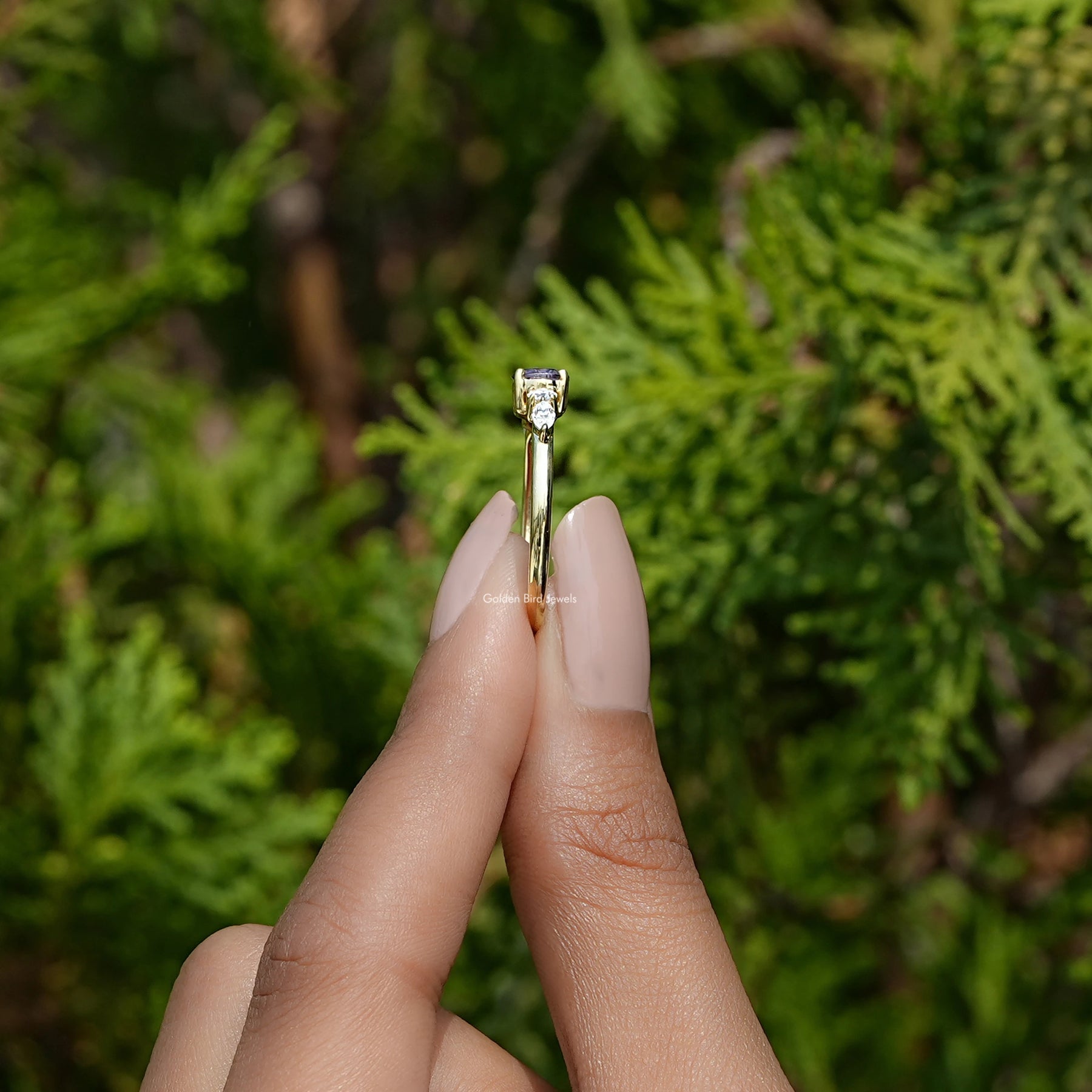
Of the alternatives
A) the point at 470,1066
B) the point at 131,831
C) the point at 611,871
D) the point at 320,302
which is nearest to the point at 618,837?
the point at 611,871

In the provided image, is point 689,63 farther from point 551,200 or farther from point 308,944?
point 308,944

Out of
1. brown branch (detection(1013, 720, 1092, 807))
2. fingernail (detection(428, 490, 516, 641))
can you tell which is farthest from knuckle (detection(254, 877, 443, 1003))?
brown branch (detection(1013, 720, 1092, 807))

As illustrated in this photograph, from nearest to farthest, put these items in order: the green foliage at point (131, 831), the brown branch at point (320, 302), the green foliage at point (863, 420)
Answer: the green foliage at point (863, 420) < the green foliage at point (131, 831) < the brown branch at point (320, 302)

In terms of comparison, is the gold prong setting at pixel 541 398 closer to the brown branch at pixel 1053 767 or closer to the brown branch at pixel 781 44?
the brown branch at pixel 781 44

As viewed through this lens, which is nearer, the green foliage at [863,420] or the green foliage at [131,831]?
the green foliage at [863,420]

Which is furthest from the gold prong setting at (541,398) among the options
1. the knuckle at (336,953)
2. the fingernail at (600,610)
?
the knuckle at (336,953)

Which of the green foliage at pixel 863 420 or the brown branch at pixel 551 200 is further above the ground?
the brown branch at pixel 551 200

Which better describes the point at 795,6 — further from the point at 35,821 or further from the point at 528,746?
the point at 35,821
